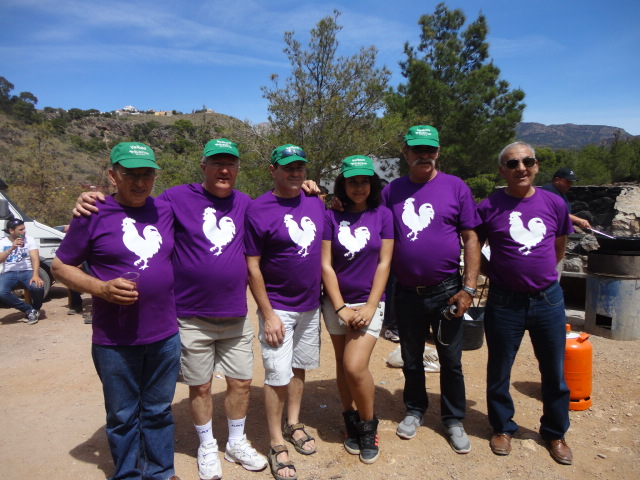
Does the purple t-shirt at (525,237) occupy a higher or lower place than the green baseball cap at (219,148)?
lower

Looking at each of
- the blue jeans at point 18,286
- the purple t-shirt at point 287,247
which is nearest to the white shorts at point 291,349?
the purple t-shirt at point 287,247

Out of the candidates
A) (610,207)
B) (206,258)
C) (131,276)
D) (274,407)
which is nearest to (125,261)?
(131,276)

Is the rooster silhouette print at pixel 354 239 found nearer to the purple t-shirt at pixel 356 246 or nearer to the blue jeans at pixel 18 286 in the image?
the purple t-shirt at pixel 356 246

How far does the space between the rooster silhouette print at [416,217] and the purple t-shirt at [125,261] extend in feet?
5.43

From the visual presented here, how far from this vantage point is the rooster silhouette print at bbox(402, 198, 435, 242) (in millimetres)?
3074

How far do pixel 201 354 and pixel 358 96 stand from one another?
444 inches

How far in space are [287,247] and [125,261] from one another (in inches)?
38.6

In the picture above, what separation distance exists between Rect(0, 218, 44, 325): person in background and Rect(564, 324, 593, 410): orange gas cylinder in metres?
7.71

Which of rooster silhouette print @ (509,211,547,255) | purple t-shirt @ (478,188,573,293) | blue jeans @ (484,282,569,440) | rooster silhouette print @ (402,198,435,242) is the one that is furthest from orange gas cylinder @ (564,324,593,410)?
Answer: rooster silhouette print @ (402,198,435,242)

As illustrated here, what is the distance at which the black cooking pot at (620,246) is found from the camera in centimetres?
538

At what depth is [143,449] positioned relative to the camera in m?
2.66

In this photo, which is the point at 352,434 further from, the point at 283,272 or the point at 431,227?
the point at 431,227

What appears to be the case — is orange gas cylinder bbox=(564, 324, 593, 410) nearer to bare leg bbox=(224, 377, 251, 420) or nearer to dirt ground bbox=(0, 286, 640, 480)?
dirt ground bbox=(0, 286, 640, 480)

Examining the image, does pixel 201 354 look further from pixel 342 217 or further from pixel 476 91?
pixel 476 91
